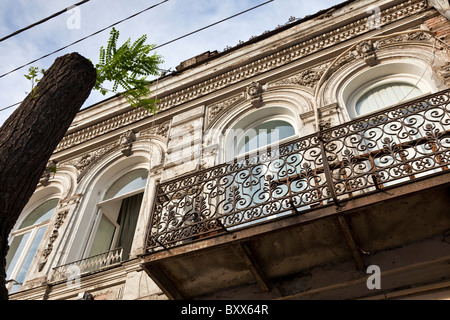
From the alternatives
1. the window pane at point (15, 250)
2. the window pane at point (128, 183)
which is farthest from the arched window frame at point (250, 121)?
the window pane at point (15, 250)

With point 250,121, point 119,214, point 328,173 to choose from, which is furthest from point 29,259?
point 328,173

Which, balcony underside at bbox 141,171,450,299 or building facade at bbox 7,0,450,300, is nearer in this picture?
balcony underside at bbox 141,171,450,299

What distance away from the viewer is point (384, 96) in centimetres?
744

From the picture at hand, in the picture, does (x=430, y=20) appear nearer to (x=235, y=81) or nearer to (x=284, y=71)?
(x=284, y=71)

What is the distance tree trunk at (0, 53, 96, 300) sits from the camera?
3080mm

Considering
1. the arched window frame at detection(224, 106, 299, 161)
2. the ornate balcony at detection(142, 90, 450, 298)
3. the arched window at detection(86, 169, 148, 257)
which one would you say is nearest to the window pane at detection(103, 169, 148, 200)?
the arched window at detection(86, 169, 148, 257)

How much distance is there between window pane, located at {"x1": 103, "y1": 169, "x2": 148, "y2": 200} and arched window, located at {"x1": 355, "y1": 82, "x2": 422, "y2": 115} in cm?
457

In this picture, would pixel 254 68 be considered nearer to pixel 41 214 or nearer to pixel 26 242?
pixel 41 214

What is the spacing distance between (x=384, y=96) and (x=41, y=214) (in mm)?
7515

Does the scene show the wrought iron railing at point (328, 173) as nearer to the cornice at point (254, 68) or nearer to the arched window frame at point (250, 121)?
the arched window frame at point (250, 121)

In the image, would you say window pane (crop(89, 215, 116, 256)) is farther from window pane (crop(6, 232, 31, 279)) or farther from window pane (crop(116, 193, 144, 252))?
window pane (crop(6, 232, 31, 279))

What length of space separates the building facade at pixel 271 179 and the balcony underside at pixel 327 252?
0.02m

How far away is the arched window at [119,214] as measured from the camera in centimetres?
805

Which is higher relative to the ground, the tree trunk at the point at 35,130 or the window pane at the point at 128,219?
the window pane at the point at 128,219
